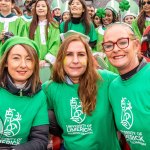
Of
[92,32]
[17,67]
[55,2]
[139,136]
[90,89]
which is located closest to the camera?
[139,136]

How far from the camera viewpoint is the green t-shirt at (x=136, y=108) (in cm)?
249

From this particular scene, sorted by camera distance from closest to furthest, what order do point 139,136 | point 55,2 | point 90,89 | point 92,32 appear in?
point 139,136
point 90,89
point 92,32
point 55,2

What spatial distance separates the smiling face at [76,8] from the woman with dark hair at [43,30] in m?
0.47

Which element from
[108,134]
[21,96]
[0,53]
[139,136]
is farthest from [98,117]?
[0,53]

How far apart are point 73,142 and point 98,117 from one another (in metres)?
0.30

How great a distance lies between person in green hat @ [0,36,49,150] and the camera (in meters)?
2.72

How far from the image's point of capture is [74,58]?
2887 mm

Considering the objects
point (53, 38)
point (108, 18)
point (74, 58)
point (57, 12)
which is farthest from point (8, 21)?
point (57, 12)

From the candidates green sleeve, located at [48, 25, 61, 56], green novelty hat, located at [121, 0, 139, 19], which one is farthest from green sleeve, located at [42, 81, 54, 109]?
green novelty hat, located at [121, 0, 139, 19]

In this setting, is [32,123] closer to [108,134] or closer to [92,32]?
[108,134]

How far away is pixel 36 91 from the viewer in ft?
9.22

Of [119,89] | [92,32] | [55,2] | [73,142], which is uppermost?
[55,2]

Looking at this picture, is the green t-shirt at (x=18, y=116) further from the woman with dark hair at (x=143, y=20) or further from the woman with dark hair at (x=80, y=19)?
the woman with dark hair at (x=143, y=20)

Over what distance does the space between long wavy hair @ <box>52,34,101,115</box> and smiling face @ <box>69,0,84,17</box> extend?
10.2ft
